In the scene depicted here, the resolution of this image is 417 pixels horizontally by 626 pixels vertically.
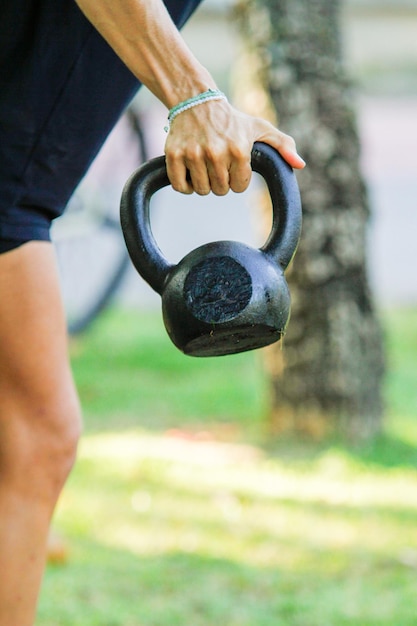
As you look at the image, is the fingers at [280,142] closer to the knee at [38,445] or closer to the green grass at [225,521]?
the knee at [38,445]

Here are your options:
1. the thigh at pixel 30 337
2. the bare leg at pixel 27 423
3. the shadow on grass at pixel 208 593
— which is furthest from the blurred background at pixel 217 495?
the thigh at pixel 30 337

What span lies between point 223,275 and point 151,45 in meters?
0.33

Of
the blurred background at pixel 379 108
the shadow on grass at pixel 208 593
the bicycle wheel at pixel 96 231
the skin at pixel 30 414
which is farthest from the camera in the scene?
the blurred background at pixel 379 108

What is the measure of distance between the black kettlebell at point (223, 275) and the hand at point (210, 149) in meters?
0.06

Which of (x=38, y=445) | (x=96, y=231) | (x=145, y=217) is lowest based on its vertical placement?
(x=38, y=445)

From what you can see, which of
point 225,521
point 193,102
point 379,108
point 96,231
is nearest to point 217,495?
point 225,521

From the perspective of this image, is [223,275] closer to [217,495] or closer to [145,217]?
[145,217]

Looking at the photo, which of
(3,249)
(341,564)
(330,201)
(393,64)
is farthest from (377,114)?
(3,249)

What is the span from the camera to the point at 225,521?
283cm

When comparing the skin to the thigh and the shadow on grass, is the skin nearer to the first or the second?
the thigh

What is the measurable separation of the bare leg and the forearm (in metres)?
0.35

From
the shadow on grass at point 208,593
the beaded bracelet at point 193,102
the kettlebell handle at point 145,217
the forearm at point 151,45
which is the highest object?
the forearm at point 151,45

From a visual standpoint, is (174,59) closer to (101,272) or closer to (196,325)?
(196,325)

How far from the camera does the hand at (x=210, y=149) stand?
1.31 m
